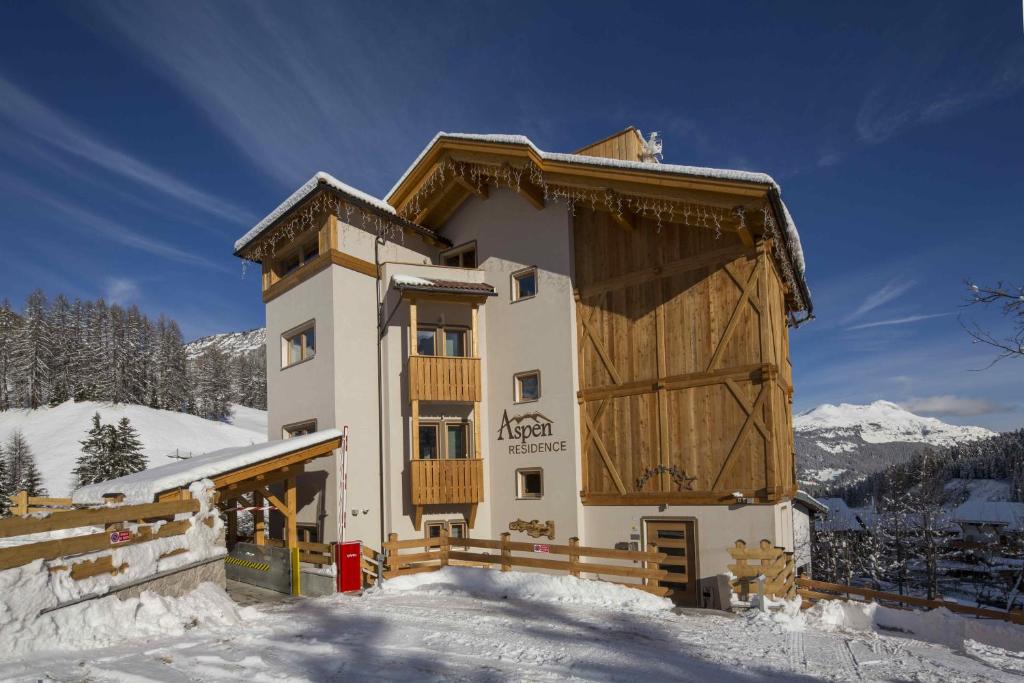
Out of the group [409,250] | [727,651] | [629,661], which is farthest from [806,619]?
[409,250]

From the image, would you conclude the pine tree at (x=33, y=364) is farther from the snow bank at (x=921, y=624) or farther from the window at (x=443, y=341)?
the snow bank at (x=921, y=624)

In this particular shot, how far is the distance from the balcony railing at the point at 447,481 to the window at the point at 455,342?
2.98 meters

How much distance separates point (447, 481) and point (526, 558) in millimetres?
3333

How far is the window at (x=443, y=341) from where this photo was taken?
1789 centimetres

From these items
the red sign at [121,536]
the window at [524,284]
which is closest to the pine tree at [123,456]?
the window at [524,284]

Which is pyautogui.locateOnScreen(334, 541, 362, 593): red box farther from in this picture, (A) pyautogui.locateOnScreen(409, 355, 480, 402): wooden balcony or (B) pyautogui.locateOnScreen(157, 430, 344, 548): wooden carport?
(A) pyautogui.locateOnScreen(409, 355, 480, 402): wooden balcony

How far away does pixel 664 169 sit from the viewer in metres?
13.6

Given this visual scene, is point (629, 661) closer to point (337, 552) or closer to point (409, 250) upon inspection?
point (337, 552)

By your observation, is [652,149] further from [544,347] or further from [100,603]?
[100,603]

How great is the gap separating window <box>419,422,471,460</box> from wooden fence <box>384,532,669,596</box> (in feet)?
7.75

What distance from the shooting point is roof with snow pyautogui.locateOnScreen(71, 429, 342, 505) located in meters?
10.4

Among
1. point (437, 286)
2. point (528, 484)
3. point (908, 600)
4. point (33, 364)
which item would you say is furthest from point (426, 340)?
point (33, 364)

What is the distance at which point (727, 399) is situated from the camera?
14.0 meters

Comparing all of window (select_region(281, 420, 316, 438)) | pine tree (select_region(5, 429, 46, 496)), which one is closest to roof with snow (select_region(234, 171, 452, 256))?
window (select_region(281, 420, 316, 438))
